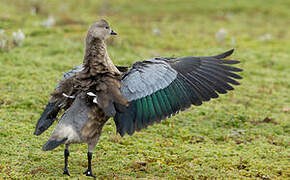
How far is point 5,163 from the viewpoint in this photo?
20.5 feet

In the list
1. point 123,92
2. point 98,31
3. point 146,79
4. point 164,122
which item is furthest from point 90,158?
point 164,122

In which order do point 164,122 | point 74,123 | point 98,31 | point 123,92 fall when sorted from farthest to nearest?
point 164,122
point 98,31
point 123,92
point 74,123

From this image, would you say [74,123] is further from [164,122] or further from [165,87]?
[164,122]

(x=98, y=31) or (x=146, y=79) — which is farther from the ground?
(x=98, y=31)

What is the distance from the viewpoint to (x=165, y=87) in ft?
19.3

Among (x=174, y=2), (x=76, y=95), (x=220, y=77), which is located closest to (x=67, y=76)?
(x=76, y=95)

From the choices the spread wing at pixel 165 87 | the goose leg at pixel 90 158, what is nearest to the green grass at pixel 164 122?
the goose leg at pixel 90 158

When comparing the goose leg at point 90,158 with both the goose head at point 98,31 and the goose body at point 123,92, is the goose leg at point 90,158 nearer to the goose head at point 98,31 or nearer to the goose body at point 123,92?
the goose body at point 123,92

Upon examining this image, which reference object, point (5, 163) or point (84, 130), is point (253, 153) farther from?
point (5, 163)

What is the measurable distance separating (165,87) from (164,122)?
274cm

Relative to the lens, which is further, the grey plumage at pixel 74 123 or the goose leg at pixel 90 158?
the goose leg at pixel 90 158

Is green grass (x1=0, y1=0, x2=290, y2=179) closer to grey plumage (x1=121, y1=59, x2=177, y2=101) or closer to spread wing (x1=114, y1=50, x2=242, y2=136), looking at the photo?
spread wing (x1=114, y1=50, x2=242, y2=136)

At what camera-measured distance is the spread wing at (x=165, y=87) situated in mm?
5773

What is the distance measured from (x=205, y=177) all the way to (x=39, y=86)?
16.9 ft
